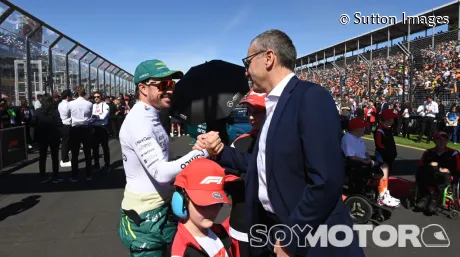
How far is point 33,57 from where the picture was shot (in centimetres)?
1135

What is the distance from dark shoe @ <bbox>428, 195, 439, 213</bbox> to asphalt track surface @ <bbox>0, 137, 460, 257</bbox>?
0.37 feet

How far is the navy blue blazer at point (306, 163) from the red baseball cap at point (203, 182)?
271 millimetres

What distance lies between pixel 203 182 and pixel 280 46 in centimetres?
80

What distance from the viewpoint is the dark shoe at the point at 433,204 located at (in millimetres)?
5273

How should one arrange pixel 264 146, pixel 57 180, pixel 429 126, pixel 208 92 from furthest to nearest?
pixel 429 126 → pixel 57 180 → pixel 208 92 → pixel 264 146

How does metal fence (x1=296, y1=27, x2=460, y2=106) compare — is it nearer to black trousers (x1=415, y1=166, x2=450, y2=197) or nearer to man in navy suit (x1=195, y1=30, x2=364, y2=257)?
black trousers (x1=415, y1=166, x2=450, y2=197)

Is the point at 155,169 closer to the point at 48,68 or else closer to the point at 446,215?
the point at 446,215

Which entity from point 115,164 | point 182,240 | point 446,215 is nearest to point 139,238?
point 182,240

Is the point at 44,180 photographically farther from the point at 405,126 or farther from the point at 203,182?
the point at 405,126

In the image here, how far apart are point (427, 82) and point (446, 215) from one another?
460 inches

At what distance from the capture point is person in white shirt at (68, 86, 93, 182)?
7.71 meters

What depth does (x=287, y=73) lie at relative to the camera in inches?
69.4

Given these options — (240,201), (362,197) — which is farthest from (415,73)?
(240,201)

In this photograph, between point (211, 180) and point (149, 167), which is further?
point (149, 167)
